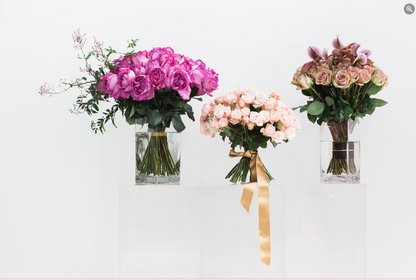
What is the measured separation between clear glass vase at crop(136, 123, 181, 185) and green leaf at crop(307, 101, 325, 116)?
555 mm

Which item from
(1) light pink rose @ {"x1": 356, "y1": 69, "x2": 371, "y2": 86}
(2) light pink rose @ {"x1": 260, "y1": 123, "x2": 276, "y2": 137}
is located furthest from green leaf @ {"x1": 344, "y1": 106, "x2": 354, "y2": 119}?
(2) light pink rose @ {"x1": 260, "y1": 123, "x2": 276, "y2": 137}

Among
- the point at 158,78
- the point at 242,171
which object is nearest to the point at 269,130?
the point at 242,171

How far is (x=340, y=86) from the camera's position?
146 centimetres

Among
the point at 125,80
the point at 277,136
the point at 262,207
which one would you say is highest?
the point at 125,80

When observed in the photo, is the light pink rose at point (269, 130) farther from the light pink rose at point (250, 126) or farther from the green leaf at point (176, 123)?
the green leaf at point (176, 123)

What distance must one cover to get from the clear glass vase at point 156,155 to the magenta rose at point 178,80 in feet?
0.70

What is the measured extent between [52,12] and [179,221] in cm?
123

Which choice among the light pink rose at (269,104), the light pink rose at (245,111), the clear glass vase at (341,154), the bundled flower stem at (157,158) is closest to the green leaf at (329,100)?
the clear glass vase at (341,154)

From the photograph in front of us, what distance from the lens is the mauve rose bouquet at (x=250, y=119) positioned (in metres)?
1.40

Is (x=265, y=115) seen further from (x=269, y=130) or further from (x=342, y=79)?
(x=342, y=79)

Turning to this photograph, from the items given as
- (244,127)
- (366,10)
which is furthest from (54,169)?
(366,10)

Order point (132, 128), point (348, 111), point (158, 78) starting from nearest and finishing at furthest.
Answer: point (158, 78) → point (348, 111) → point (132, 128)

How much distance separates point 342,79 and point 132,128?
1.02 m

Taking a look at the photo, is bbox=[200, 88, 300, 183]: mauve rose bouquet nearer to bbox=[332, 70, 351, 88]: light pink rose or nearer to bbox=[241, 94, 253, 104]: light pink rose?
bbox=[241, 94, 253, 104]: light pink rose
